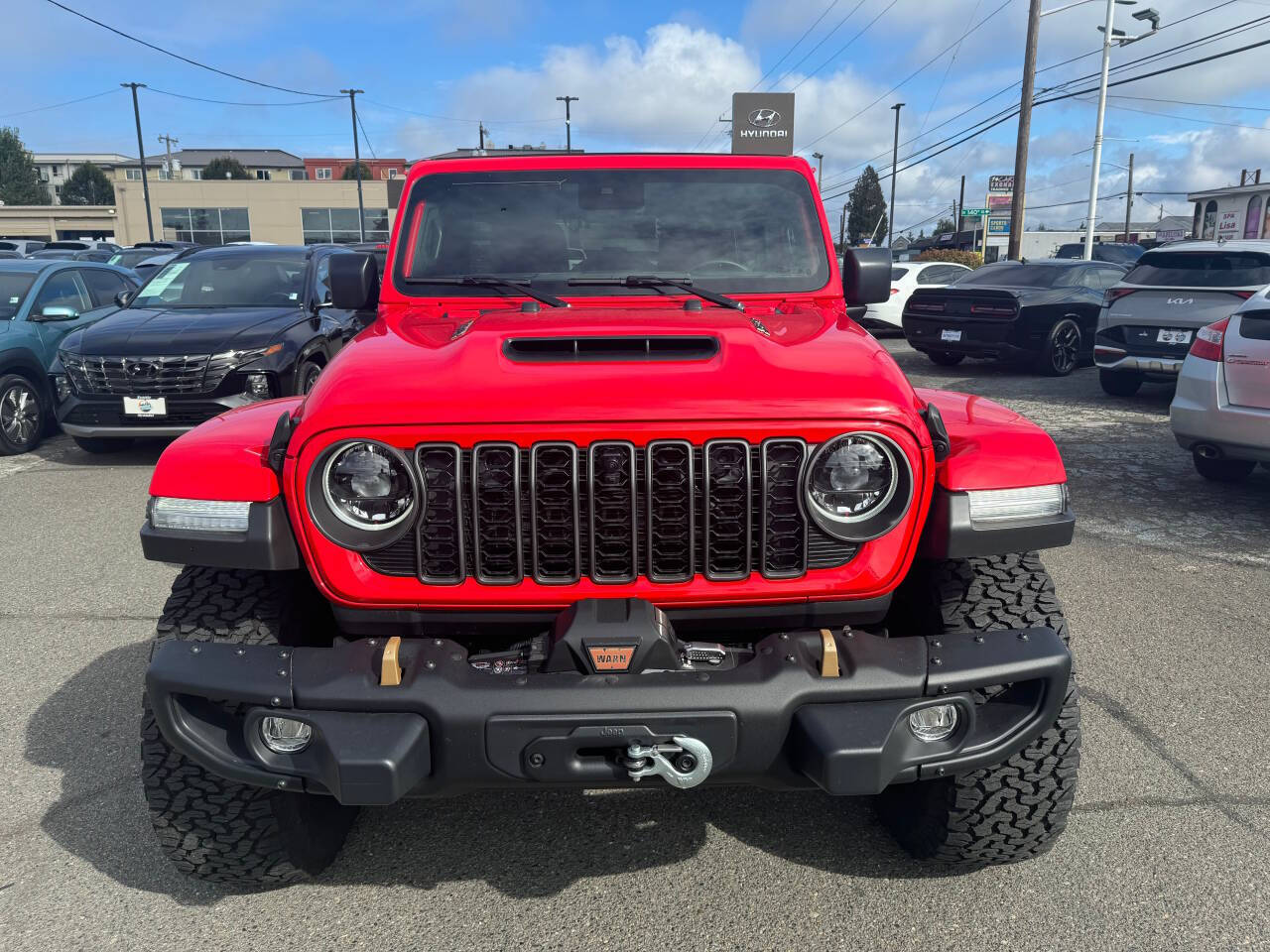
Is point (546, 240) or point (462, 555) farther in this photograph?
point (546, 240)

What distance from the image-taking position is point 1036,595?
2.58 metres

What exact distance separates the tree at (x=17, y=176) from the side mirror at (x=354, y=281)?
10247 centimetres

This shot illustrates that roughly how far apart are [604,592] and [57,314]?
28.0ft

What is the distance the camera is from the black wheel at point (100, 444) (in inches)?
316

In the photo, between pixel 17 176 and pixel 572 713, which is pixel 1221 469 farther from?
pixel 17 176

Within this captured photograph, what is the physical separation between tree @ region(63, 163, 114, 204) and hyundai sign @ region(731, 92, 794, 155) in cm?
7392

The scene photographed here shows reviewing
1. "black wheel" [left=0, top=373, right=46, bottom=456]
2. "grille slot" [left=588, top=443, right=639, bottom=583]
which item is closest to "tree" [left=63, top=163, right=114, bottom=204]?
"black wheel" [left=0, top=373, right=46, bottom=456]

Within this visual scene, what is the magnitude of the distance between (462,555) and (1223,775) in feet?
8.41

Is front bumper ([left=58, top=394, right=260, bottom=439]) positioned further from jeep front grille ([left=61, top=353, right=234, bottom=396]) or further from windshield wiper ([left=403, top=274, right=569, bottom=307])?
windshield wiper ([left=403, top=274, right=569, bottom=307])

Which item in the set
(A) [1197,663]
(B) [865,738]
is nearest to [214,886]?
(B) [865,738]

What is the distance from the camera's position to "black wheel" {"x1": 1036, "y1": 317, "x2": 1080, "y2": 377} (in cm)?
1287

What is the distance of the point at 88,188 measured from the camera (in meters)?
84.4

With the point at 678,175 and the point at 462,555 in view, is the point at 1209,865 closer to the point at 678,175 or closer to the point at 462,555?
the point at 462,555

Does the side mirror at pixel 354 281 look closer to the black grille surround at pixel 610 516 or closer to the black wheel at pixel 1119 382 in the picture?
the black grille surround at pixel 610 516
